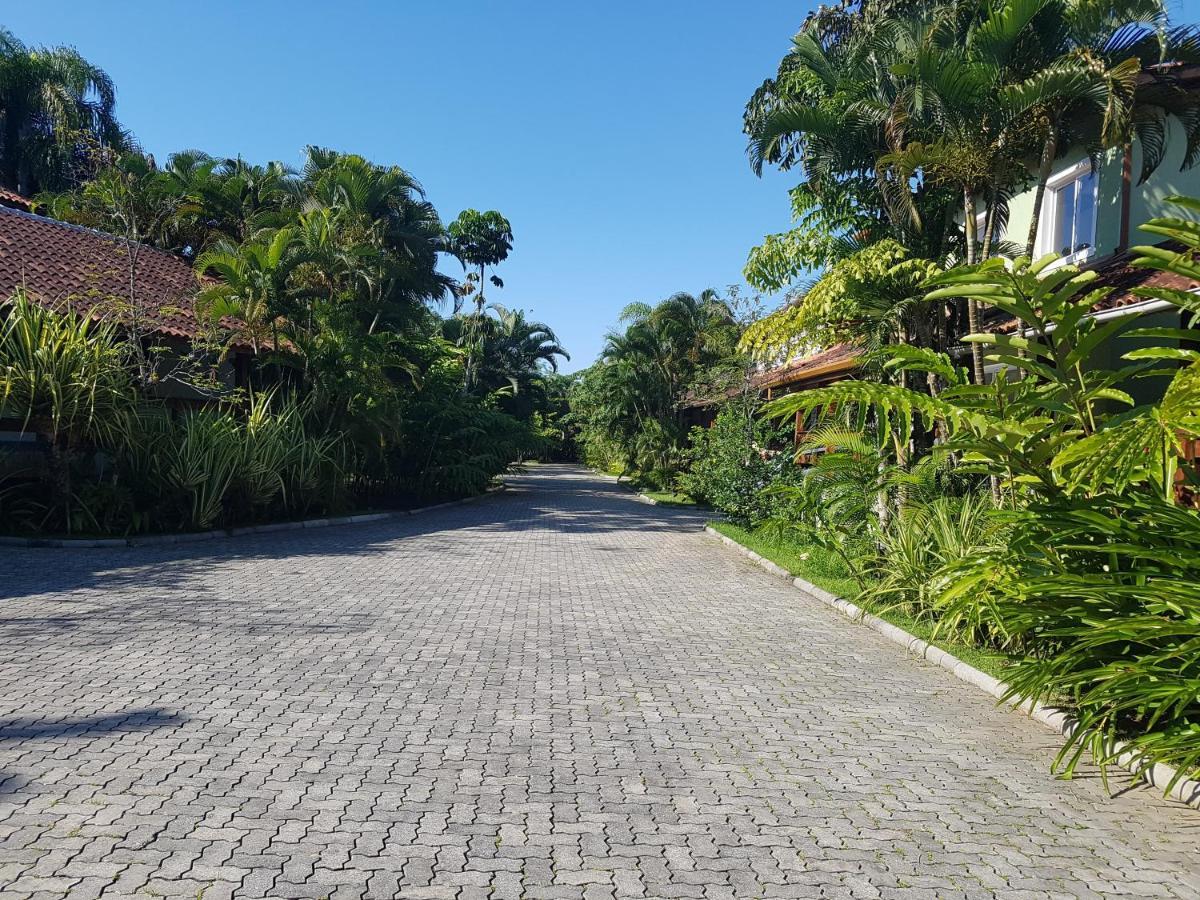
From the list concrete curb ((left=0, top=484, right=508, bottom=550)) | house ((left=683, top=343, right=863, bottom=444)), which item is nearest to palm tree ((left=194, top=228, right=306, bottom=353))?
concrete curb ((left=0, top=484, right=508, bottom=550))

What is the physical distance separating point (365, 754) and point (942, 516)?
620 cm

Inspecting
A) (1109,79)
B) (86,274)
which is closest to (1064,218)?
(1109,79)

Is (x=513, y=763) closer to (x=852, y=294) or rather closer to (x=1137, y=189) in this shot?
(x=852, y=294)

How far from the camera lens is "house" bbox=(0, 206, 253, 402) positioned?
14.4 meters

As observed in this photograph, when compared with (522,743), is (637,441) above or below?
above

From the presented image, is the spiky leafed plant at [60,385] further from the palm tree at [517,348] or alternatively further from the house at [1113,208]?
the palm tree at [517,348]

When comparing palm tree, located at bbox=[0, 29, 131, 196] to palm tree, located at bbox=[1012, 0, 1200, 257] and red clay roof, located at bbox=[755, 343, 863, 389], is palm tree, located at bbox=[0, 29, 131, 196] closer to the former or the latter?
red clay roof, located at bbox=[755, 343, 863, 389]

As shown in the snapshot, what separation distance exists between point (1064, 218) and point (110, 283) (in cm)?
1751

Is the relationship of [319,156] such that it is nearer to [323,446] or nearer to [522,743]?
[323,446]

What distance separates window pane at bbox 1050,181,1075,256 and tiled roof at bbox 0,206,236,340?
586 inches

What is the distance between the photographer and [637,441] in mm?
29125

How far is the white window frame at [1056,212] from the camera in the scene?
39.2 ft

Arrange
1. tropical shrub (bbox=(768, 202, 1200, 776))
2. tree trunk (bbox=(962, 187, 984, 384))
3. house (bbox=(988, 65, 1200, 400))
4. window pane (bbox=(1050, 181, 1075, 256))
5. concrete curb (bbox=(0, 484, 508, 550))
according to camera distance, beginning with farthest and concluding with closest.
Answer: window pane (bbox=(1050, 181, 1075, 256)) → concrete curb (bbox=(0, 484, 508, 550)) → house (bbox=(988, 65, 1200, 400)) → tree trunk (bbox=(962, 187, 984, 384)) → tropical shrub (bbox=(768, 202, 1200, 776))

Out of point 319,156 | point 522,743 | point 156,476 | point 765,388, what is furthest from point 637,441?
point 522,743
